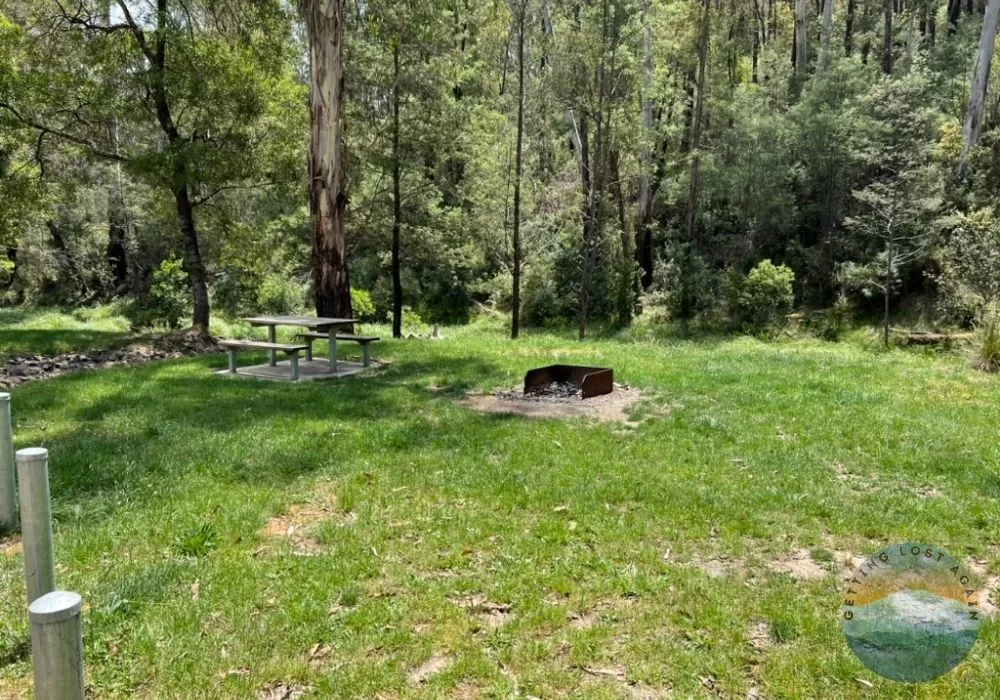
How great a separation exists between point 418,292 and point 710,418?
20.2 metres

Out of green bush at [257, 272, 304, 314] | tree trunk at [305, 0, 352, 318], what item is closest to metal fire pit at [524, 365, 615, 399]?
tree trunk at [305, 0, 352, 318]

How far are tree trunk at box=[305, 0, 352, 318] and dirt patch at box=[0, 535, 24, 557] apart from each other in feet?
27.2

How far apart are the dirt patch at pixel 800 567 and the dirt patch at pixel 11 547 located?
4290 mm

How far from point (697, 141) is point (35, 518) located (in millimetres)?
23860

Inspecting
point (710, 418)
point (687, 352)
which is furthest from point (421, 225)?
point (710, 418)

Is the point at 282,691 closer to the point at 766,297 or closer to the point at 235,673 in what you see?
the point at 235,673

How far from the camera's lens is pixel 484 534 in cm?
403

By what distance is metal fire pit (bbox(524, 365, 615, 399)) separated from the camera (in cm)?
800

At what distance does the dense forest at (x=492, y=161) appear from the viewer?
12766 millimetres

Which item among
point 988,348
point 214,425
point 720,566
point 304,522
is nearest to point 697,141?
point 988,348

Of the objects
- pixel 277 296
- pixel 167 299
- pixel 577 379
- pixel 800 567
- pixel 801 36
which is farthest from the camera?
pixel 801 36

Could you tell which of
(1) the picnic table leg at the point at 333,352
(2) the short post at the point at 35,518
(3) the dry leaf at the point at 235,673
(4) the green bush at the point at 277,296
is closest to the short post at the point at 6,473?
(2) the short post at the point at 35,518

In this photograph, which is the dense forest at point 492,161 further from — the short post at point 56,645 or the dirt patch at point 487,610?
the short post at point 56,645

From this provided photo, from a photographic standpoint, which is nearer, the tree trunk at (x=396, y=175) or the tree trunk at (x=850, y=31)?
the tree trunk at (x=396, y=175)
